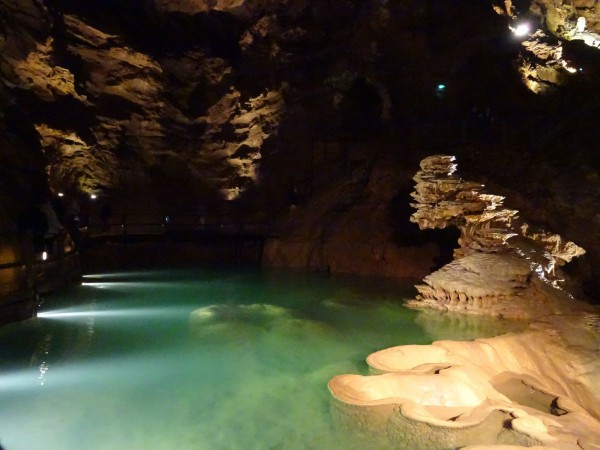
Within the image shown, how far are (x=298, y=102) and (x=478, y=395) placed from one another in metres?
11.6

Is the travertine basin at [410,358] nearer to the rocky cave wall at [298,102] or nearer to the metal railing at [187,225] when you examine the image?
the rocky cave wall at [298,102]

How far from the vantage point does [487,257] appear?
8.85 m

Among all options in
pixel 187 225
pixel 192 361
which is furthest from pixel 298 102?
pixel 192 361

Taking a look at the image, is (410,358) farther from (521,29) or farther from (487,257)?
(521,29)

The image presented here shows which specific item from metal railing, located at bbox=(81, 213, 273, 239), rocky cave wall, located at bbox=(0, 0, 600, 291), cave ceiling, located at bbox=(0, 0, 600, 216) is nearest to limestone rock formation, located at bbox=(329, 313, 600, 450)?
rocky cave wall, located at bbox=(0, 0, 600, 291)

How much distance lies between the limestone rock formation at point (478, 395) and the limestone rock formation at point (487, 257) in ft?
4.98

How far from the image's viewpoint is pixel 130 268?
13.7 m

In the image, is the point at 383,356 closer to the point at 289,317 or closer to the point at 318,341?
the point at 318,341

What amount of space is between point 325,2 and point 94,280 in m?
9.42

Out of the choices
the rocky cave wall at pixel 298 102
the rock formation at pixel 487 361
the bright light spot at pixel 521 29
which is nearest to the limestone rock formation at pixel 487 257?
the rock formation at pixel 487 361

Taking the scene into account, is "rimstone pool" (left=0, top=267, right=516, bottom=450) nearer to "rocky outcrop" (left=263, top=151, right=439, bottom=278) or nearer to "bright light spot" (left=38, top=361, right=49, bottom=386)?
"bright light spot" (left=38, top=361, right=49, bottom=386)

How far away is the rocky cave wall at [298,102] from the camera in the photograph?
36.3 feet

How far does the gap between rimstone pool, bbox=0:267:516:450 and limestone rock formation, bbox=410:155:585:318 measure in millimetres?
669

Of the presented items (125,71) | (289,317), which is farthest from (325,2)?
(289,317)
